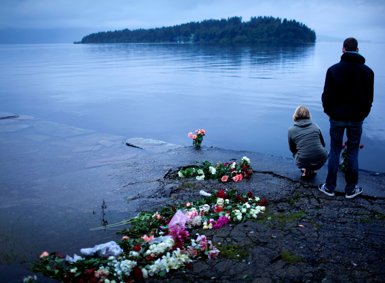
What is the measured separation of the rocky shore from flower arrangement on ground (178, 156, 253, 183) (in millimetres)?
192

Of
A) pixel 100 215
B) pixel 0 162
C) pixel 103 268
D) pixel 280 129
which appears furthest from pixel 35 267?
pixel 280 129

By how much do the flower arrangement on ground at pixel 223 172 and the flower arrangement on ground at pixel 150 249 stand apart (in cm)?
153

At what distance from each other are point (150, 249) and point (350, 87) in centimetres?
407

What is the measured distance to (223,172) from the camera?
7672 millimetres

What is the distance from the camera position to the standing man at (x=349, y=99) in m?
5.80

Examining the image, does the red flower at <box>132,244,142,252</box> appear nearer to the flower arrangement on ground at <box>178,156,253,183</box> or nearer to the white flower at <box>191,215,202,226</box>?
the white flower at <box>191,215,202,226</box>

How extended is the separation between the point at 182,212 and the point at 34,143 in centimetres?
764

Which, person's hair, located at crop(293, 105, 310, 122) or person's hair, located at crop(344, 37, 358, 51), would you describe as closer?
person's hair, located at crop(344, 37, 358, 51)

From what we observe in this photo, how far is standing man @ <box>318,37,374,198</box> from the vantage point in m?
5.80

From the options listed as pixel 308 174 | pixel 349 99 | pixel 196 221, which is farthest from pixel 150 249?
pixel 308 174

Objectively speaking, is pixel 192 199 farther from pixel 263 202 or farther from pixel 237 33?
pixel 237 33

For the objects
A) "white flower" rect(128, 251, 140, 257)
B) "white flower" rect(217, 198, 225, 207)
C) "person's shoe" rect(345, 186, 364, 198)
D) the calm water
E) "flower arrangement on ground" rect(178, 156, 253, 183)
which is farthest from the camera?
the calm water

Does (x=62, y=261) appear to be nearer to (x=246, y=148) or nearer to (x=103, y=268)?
(x=103, y=268)

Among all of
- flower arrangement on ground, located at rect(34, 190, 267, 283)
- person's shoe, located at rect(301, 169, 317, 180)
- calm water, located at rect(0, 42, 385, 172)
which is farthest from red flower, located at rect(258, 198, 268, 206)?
calm water, located at rect(0, 42, 385, 172)
